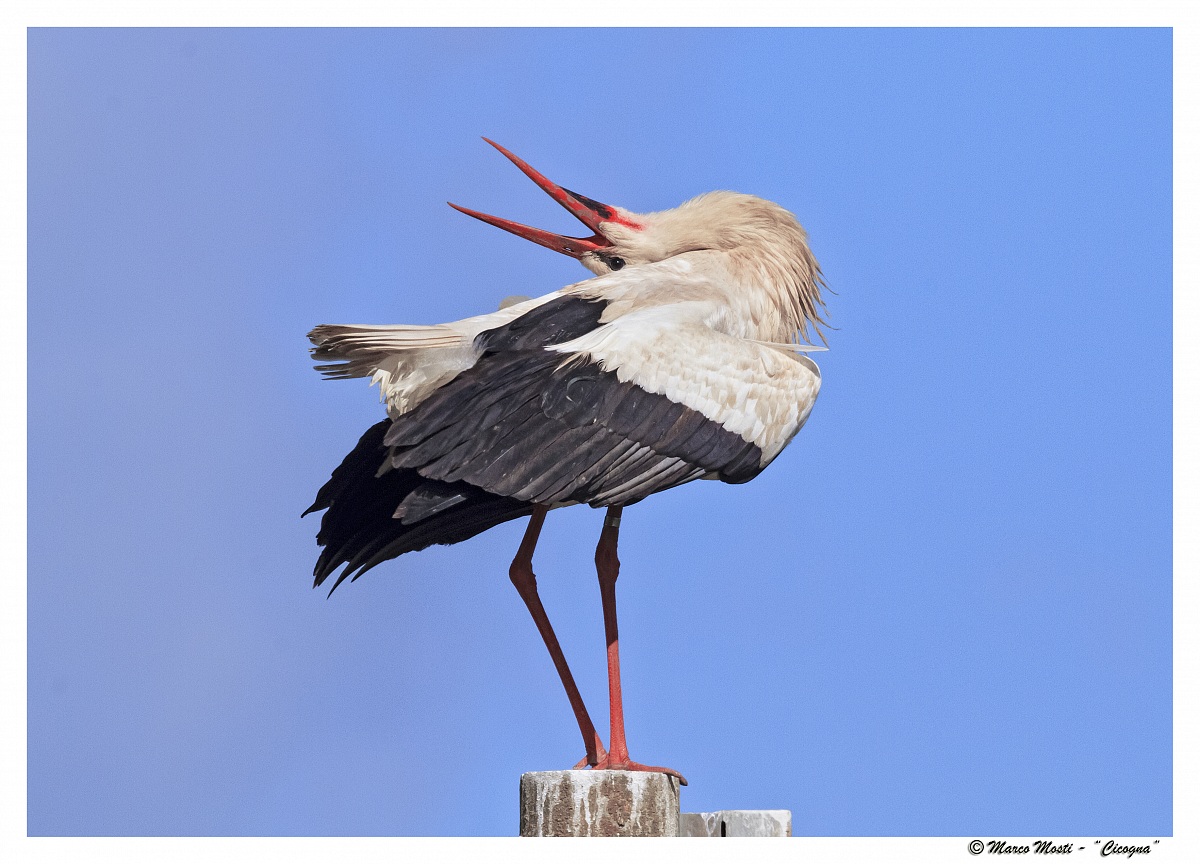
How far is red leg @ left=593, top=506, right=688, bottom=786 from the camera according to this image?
7570mm

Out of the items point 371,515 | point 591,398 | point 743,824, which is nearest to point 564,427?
point 591,398

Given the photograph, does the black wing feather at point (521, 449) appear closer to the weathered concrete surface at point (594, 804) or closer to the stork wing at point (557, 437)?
the stork wing at point (557, 437)

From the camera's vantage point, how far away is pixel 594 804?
7098 millimetres

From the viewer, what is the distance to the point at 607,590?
26.6 ft

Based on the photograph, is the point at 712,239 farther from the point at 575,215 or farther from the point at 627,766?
the point at 627,766

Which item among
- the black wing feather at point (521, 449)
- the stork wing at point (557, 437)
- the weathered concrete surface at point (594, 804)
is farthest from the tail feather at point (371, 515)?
the weathered concrete surface at point (594, 804)

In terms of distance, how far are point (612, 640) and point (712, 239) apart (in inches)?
90.3

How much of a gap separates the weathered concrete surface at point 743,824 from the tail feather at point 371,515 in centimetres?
180

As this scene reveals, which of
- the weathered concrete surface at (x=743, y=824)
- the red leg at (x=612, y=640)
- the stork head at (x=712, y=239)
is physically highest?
the stork head at (x=712, y=239)

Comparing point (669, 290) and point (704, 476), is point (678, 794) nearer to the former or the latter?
point (704, 476)

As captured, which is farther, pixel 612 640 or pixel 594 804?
pixel 612 640

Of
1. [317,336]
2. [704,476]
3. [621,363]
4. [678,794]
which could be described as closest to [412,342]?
[317,336]

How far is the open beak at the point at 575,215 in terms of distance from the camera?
29.3 feet

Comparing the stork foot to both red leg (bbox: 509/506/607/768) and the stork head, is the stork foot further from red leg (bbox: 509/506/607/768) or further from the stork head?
the stork head
